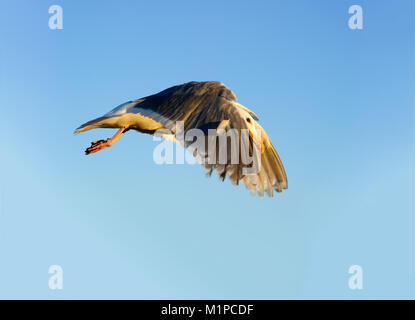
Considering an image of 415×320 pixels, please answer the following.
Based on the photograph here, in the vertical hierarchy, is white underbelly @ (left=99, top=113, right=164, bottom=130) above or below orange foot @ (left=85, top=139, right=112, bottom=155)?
above

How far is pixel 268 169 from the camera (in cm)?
1183

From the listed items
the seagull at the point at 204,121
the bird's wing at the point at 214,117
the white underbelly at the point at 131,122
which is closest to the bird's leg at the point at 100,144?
the seagull at the point at 204,121

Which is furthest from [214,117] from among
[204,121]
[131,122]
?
[131,122]

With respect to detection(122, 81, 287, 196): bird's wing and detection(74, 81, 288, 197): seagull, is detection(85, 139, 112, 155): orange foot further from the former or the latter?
detection(122, 81, 287, 196): bird's wing

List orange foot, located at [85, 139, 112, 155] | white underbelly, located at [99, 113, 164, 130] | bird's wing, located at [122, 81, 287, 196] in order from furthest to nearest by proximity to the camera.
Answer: white underbelly, located at [99, 113, 164, 130] < orange foot, located at [85, 139, 112, 155] < bird's wing, located at [122, 81, 287, 196]

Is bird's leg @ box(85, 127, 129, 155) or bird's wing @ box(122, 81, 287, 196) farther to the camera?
bird's leg @ box(85, 127, 129, 155)

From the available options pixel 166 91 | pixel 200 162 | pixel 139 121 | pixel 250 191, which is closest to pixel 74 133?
pixel 139 121

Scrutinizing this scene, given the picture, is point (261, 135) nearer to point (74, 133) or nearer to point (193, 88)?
point (193, 88)

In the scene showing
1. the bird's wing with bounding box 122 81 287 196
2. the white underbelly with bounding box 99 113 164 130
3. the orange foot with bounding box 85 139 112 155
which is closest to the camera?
the bird's wing with bounding box 122 81 287 196

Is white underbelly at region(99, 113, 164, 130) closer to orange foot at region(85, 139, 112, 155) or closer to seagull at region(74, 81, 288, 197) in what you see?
seagull at region(74, 81, 288, 197)

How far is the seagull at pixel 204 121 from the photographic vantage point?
10.1 meters

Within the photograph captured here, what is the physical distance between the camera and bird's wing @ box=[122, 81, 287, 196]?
10.1 meters

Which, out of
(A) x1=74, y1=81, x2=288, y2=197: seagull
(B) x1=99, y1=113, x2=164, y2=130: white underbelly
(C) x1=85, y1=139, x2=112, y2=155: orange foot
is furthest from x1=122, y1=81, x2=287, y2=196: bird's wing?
(C) x1=85, y1=139, x2=112, y2=155: orange foot

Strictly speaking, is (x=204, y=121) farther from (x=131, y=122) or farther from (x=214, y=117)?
(x=131, y=122)
